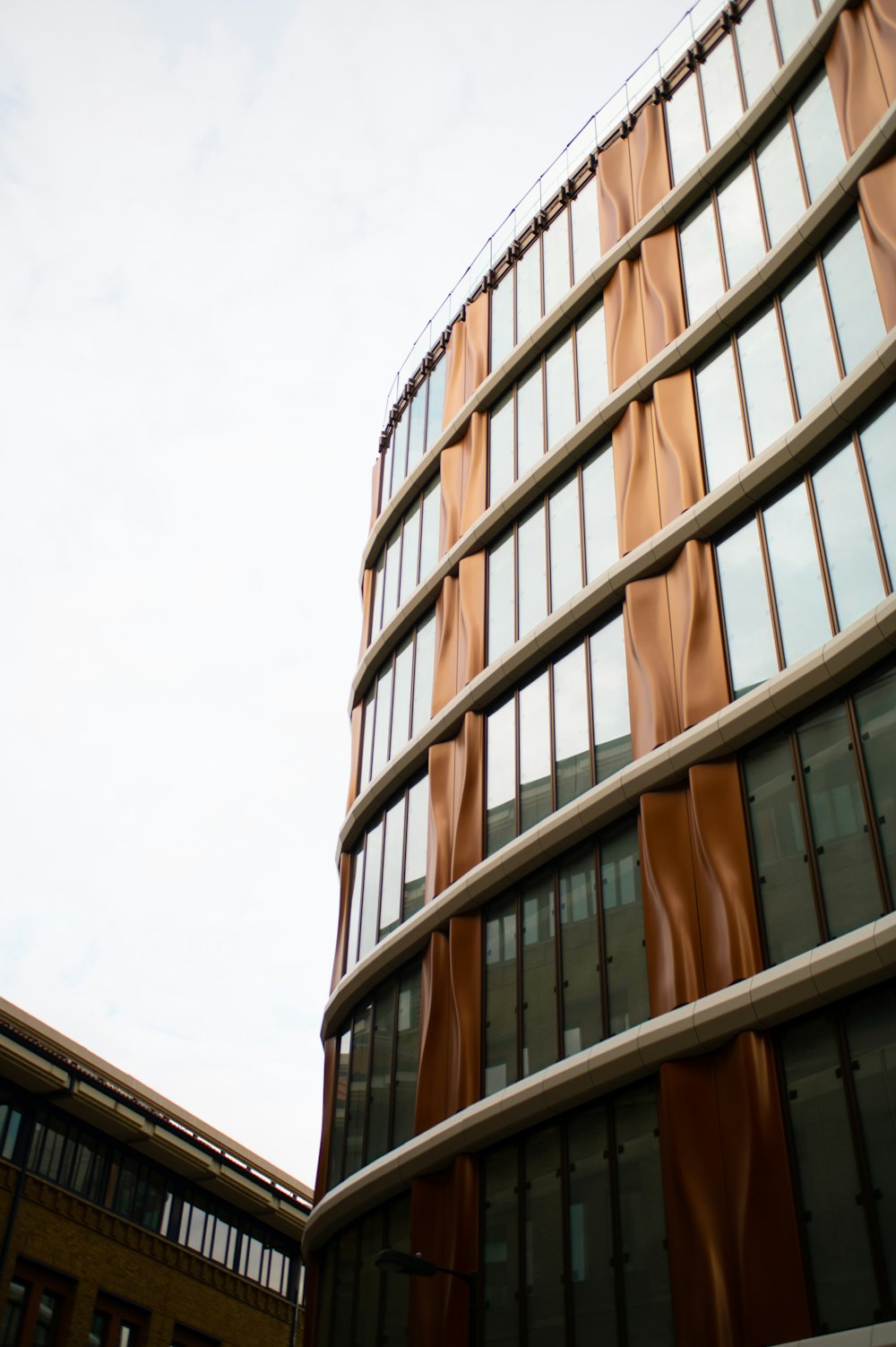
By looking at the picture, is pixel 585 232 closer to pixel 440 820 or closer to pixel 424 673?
pixel 424 673

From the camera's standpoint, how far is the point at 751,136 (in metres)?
23.5

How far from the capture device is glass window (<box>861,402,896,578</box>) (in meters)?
17.1

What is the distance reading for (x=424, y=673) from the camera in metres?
27.7

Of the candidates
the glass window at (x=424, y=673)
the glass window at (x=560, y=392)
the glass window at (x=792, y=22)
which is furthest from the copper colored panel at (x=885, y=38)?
the glass window at (x=424, y=673)

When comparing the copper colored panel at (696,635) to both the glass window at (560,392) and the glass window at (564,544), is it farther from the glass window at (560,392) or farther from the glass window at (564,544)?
the glass window at (560,392)

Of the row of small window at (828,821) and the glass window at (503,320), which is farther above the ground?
the glass window at (503,320)

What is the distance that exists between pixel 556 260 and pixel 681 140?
13.3 feet

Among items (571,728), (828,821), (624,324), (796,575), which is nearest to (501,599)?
(571,728)

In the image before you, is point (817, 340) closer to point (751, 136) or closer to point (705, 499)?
point (705, 499)

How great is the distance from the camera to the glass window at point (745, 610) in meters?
18.5

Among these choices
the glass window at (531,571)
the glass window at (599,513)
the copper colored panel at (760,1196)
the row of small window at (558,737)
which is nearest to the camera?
the copper colored panel at (760,1196)

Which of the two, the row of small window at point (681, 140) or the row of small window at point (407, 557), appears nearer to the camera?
the row of small window at point (681, 140)

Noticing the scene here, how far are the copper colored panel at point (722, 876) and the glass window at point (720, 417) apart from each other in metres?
5.49

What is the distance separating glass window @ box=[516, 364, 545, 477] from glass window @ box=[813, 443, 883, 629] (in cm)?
848
